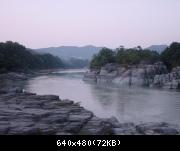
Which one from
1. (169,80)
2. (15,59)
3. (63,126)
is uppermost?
(15,59)

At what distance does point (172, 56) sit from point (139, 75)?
8282 mm

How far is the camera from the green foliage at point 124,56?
68.3 metres

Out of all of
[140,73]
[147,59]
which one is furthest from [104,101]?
[147,59]

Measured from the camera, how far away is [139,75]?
190 ft

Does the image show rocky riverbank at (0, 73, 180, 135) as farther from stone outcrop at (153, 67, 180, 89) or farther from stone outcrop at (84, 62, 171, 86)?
stone outcrop at (84, 62, 171, 86)

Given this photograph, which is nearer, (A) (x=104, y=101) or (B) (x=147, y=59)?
(A) (x=104, y=101)

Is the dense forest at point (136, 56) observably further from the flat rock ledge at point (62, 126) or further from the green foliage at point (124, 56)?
the flat rock ledge at point (62, 126)

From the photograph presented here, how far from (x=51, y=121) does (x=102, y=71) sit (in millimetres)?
54135

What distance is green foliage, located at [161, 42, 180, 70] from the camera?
198 ft

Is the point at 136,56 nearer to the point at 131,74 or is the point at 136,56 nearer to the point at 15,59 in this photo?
the point at 131,74

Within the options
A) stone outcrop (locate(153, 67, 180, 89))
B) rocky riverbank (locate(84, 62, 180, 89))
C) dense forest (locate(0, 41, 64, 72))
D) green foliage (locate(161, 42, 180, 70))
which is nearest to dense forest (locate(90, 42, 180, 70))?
green foliage (locate(161, 42, 180, 70))

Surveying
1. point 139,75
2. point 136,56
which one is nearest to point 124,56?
point 136,56
